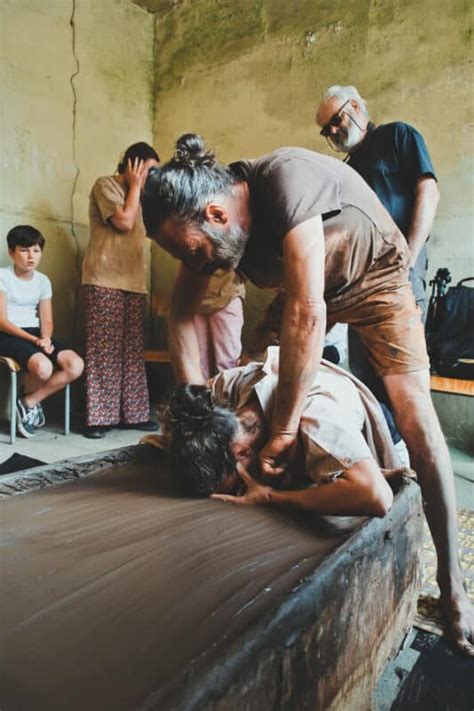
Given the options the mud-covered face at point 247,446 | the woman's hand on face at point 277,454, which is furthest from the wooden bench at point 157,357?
the woman's hand on face at point 277,454

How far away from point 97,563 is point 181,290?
925 mm

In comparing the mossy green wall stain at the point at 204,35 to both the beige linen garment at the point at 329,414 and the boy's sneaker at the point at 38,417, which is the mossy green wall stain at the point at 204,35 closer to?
the boy's sneaker at the point at 38,417

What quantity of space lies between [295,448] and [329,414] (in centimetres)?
12

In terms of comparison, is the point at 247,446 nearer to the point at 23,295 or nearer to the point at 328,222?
the point at 328,222

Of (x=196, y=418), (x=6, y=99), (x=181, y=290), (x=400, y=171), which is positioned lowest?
(x=196, y=418)

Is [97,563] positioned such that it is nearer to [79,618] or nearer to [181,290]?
[79,618]

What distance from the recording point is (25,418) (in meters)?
3.19

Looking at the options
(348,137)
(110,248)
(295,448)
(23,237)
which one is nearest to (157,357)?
(110,248)

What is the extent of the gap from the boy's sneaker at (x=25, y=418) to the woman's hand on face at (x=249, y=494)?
7.05 feet

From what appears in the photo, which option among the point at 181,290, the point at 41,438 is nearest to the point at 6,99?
the point at 41,438

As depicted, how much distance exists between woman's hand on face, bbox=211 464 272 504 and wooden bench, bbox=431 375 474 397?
1457 mm

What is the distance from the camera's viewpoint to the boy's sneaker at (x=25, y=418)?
315 cm

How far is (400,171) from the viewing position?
2.18 meters

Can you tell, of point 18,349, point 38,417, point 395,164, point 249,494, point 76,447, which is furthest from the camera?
point 38,417
